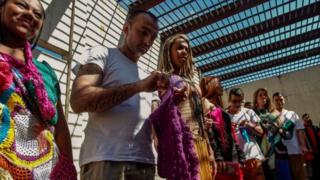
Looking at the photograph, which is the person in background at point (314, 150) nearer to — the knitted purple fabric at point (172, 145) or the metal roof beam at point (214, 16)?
the metal roof beam at point (214, 16)

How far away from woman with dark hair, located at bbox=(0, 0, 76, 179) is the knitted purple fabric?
0.53m

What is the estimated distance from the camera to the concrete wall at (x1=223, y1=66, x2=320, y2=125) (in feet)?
48.9

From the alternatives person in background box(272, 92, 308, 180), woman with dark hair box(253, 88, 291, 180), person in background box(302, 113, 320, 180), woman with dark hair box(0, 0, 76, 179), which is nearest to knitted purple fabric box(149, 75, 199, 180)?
woman with dark hair box(0, 0, 76, 179)

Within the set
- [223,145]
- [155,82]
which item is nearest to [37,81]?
[155,82]

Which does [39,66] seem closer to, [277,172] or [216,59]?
[277,172]

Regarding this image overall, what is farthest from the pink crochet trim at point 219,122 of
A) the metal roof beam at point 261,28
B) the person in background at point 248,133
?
the metal roof beam at point 261,28

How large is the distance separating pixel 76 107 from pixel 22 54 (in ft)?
1.17

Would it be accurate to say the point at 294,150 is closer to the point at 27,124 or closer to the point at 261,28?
the point at 27,124

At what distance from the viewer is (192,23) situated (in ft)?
28.8

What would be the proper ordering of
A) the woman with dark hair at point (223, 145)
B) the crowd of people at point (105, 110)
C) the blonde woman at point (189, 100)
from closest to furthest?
the crowd of people at point (105, 110)
the blonde woman at point (189, 100)
the woman with dark hair at point (223, 145)

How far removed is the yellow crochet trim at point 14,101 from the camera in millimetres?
1140

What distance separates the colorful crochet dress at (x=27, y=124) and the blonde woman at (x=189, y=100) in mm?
915

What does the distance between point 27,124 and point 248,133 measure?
10.2 feet

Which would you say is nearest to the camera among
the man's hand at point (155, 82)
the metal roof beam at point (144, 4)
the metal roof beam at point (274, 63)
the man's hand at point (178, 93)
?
the man's hand at point (155, 82)
